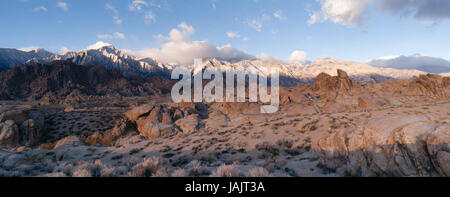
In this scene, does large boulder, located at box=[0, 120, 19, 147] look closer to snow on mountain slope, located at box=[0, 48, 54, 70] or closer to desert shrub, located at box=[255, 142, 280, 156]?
desert shrub, located at box=[255, 142, 280, 156]

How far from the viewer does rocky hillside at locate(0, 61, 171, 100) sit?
91306 millimetres

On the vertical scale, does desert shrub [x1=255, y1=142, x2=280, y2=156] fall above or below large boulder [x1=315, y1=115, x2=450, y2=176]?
below

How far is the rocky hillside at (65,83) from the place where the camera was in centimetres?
9131

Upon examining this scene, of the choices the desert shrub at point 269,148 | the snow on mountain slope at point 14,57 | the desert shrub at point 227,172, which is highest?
the snow on mountain slope at point 14,57

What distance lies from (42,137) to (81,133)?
4415 mm

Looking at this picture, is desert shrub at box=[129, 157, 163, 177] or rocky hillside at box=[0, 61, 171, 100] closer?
desert shrub at box=[129, 157, 163, 177]

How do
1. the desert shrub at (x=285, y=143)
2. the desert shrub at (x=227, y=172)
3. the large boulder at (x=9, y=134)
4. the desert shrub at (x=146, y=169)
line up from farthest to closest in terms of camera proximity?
the large boulder at (x=9, y=134) → the desert shrub at (x=285, y=143) → the desert shrub at (x=146, y=169) → the desert shrub at (x=227, y=172)

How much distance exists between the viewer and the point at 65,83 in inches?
4097

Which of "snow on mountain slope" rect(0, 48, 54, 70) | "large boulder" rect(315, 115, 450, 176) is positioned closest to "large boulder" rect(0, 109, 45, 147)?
"large boulder" rect(315, 115, 450, 176)

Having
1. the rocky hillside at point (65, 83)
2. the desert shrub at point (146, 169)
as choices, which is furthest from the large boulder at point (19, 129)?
the rocky hillside at point (65, 83)

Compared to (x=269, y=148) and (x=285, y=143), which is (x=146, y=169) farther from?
(x=285, y=143)

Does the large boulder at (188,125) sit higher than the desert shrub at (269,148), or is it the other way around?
the desert shrub at (269,148)

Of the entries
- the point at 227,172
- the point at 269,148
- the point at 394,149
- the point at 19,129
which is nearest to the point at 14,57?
the point at 19,129

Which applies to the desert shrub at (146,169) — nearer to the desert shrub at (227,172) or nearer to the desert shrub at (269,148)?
the desert shrub at (227,172)
